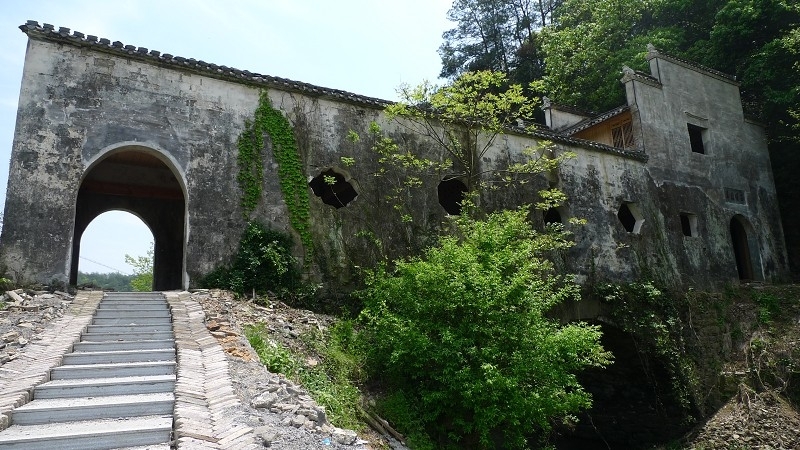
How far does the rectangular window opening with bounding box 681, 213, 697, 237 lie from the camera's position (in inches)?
655

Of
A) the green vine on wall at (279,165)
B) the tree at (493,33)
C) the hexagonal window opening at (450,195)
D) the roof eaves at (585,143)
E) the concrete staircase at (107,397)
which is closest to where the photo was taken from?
the concrete staircase at (107,397)

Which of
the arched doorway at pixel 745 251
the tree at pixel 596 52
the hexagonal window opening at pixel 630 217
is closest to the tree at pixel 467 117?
the hexagonal window opening at pixel 630 217

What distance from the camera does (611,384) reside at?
15.0m

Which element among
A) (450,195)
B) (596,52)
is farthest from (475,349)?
(596,52)

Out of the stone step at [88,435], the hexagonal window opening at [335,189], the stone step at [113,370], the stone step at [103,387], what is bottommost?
the stone step at [88,435]

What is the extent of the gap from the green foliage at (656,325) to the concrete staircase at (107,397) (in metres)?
11.3

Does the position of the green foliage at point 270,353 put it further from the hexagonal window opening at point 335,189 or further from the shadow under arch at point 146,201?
the shadow under arch at point 146,201

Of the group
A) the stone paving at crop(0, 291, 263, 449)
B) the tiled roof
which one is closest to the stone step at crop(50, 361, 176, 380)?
the stone paving at crop(0, 291, 263, 449)

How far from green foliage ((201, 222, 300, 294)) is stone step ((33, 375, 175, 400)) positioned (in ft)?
15.9

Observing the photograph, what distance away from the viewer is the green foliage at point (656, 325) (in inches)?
504

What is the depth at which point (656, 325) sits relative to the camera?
1321 centimetres

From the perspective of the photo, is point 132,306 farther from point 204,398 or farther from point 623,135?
point 623,135

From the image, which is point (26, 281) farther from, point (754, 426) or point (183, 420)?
point (754, 426)

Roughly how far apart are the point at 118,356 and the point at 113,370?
462mm
